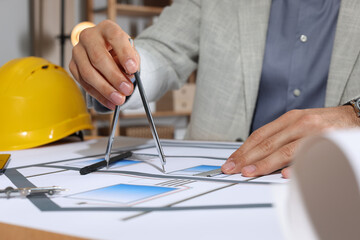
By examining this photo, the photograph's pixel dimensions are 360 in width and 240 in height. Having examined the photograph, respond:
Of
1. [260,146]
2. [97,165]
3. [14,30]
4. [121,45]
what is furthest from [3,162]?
[14,30]

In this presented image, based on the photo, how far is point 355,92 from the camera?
3.54 feet

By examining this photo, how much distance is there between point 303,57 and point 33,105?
68cm

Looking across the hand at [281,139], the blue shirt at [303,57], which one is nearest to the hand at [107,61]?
the hand at [281,139]

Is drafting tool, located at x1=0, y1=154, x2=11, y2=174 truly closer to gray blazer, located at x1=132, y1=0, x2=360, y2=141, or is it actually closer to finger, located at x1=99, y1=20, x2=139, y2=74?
finger, located at x1=99, y1=20, x2=139, y2=74

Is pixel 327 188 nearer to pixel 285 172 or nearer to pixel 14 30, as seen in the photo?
pixel 285 172

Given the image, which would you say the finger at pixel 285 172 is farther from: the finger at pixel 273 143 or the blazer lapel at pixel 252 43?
the blazer lapel at pixel 252 43

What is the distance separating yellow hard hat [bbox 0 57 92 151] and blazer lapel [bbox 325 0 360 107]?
649 millimetres

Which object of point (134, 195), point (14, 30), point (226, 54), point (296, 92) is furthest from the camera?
point (14, 30)

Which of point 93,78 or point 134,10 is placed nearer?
point 93,78

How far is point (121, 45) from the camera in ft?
2.48

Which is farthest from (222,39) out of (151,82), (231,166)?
(231,166)

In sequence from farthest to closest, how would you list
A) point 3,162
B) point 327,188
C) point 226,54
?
point 226,54, point 3,162, point 327,188

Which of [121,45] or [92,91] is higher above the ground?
[121,45]

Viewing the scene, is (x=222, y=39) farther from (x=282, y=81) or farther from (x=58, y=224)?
(x=58, y=224)
